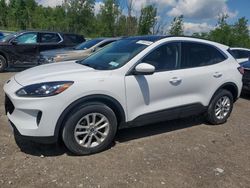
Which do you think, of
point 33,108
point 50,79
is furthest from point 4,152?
point 50,79

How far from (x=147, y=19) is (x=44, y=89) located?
19701mm

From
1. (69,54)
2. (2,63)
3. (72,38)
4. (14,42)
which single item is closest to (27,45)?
(14,42)

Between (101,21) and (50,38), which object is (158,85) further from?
(101,21)

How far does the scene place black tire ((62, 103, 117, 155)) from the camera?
4.14m

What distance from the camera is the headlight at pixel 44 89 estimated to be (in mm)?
4004

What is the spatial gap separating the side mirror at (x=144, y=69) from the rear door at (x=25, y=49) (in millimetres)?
8335

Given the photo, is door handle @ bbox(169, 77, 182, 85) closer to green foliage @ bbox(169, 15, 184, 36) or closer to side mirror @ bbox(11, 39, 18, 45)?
side mirror @ bbox(11, 39, 18, 45)

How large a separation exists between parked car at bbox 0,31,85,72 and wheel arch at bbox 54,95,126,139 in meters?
7.78

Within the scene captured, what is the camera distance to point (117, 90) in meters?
4.43

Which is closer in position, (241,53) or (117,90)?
(117,90)

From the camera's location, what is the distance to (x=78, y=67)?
15.7 feet

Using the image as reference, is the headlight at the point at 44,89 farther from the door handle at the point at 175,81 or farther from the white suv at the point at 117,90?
the door handle at the point at 175,81

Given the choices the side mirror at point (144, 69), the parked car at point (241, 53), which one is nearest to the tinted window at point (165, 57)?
the side mirror at point (144, 69)

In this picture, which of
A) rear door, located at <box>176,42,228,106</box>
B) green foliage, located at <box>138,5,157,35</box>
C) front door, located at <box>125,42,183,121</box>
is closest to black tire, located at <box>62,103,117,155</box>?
front door, located at <box>125,42,183,121</box>
